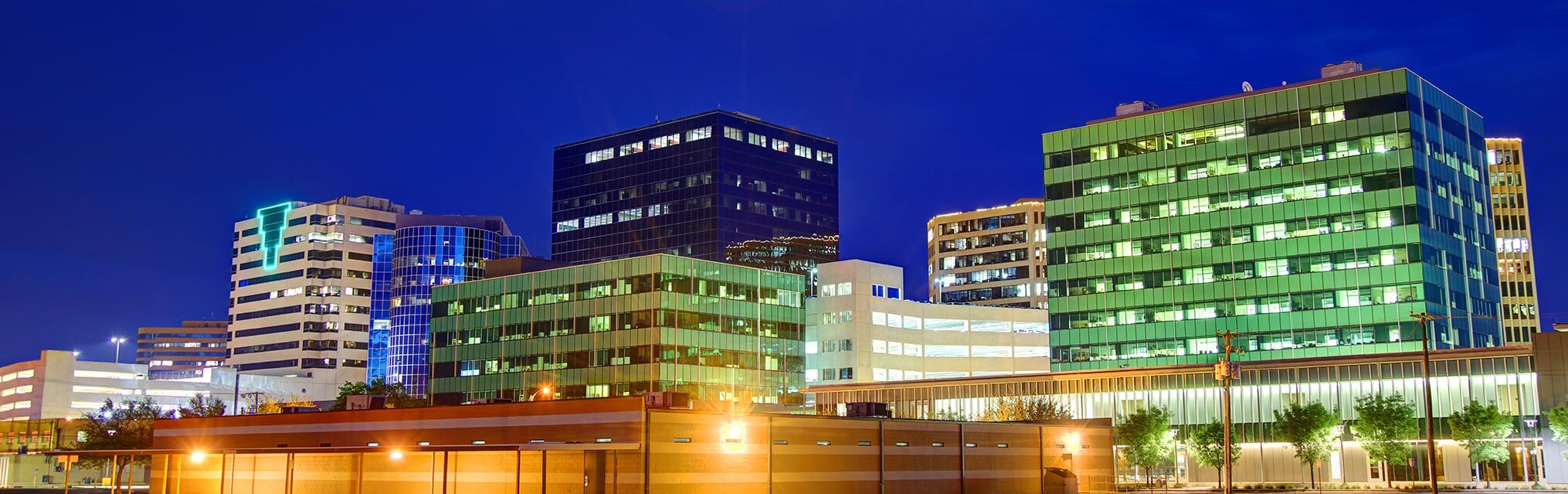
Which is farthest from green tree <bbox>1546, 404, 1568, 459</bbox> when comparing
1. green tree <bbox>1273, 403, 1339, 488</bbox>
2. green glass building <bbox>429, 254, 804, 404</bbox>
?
green glass building <bbox>429, 254, 804, 404</bbox>

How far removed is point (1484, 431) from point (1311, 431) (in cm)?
1177

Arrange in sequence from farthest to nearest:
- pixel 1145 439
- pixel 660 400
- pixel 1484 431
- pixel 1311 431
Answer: pixel 1145 439 < pixel 1311 431 < pixel 1484 431 < pixel 660 400

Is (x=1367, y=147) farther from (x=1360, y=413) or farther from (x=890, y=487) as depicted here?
(x=890, y=487)

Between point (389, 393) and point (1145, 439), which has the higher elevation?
point (389, 393)

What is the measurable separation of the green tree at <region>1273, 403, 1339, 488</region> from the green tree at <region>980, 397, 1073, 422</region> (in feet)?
70.5

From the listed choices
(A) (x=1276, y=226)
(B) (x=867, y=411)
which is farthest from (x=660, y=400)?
(A) (x=1276, y=226)

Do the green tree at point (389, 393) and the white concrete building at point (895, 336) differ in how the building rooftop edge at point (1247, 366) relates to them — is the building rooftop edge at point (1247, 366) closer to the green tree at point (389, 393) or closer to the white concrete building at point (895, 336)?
the white concrete building at point (895, 336)

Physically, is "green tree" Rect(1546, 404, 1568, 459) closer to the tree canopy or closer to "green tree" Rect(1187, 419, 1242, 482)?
the tree canopy

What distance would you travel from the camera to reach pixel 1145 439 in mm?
108625

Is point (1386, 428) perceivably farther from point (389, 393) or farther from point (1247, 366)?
point (389, 393)

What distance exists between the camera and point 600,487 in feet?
181

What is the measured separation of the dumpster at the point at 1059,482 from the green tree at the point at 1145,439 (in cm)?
3280

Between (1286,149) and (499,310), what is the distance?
89.0 metres

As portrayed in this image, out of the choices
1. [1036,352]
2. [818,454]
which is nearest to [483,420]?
[818,454]
